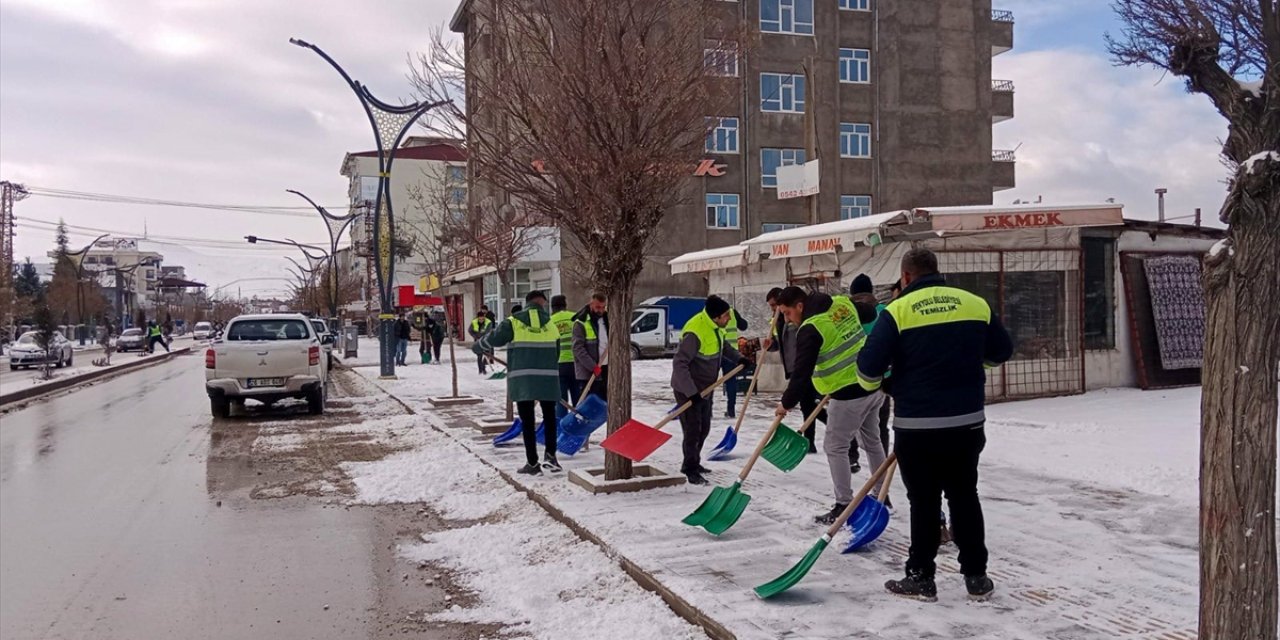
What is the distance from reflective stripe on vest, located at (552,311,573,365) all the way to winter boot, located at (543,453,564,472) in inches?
97.5

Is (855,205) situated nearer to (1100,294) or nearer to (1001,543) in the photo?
(1100,294)

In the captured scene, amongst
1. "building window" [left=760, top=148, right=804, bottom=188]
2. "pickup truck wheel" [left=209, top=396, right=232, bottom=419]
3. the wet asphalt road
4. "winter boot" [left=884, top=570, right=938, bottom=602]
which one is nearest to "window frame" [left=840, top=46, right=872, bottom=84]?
"building window" [left=760, top=148, right=804, bottom=188]

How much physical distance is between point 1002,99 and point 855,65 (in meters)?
7.90

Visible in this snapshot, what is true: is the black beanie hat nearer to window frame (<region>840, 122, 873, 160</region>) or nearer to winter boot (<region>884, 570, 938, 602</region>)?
winter boot (<region>884, 570, 938, 602</region>)

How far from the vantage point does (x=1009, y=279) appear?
12.9 meters

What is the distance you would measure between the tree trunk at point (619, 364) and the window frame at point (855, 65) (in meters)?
35.7

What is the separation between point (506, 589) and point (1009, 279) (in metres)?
9.71

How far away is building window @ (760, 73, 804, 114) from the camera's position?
3975 cm

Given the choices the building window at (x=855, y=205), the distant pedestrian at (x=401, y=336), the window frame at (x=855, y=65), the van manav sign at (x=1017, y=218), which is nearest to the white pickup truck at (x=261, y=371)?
the van manav sign at (x=1017, y=218)

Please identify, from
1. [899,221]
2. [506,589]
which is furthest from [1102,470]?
[506,589]

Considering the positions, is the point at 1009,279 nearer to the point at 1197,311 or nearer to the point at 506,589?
the point at 1197,311

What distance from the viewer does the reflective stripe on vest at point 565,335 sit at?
11.3m

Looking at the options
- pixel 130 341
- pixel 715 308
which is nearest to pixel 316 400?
pixel 715 308

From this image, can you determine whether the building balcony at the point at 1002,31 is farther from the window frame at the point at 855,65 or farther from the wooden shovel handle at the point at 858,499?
the wooden shovel handle at the point at 858,499
